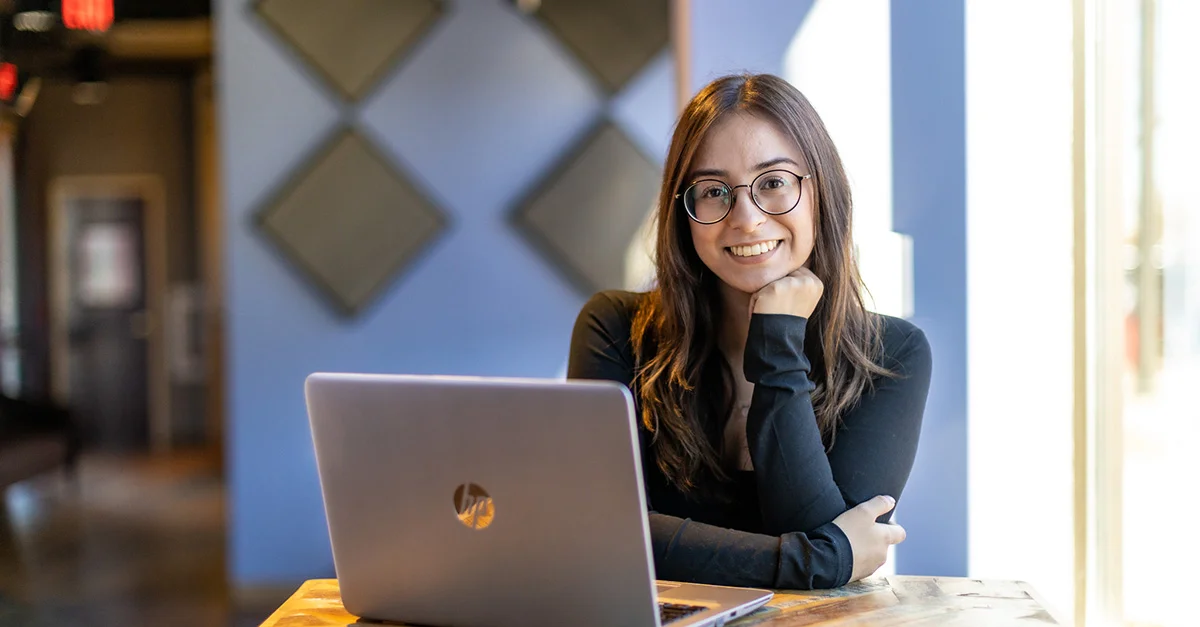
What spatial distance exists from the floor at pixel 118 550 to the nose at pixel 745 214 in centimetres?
312

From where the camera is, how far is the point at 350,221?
4.46 m

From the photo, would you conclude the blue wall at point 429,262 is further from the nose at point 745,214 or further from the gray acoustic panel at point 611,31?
the nose at point 745,214

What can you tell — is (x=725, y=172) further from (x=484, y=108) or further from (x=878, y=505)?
(x=484, y=108)

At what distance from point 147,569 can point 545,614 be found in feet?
14.6

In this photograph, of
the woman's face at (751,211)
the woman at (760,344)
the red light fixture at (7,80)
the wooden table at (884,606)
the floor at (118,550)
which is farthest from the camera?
the red light fixture at (7,80)

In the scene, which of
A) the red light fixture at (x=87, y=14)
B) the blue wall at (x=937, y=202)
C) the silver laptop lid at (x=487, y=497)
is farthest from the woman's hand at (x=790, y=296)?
the red light fixture at (x=87, y=14)

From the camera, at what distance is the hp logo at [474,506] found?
1.12 metres

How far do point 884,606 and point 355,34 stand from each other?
12.0ft

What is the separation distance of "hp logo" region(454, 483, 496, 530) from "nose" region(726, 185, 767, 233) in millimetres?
754

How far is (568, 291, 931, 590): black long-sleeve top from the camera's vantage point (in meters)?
1.45

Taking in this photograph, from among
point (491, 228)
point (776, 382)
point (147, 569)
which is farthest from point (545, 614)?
point (147, 569)

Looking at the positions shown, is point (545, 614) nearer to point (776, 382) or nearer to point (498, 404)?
point (498, 404)

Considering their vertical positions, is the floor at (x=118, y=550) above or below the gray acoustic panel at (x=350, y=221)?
below

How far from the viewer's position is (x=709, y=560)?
1456mm
